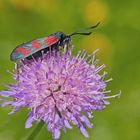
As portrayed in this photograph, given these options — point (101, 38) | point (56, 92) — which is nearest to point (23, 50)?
point (56, 92)

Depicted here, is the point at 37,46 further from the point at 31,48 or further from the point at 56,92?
the point at 56,92

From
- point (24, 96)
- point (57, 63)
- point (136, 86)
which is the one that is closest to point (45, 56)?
point (57, 63)

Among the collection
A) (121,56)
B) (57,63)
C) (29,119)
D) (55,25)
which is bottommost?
(29,119)

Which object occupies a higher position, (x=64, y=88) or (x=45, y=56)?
(x=45, y=56)

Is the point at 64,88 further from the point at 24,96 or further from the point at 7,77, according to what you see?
the point at 7,77

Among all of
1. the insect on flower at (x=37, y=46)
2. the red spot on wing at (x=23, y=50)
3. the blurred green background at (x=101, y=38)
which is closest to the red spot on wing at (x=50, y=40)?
the insect on flower at (x=37, y=46)

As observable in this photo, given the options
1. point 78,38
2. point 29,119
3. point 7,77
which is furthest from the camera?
point 78,38

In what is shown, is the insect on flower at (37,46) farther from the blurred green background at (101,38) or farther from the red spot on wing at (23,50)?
the blurred green background at (101,38)

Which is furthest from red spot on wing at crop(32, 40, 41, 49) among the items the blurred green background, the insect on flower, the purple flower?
the blurred green background
